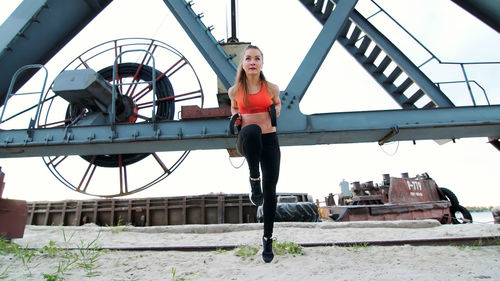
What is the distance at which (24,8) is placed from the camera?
4.98 metres

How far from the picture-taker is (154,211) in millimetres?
12023

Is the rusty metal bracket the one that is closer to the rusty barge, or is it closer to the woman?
the woman

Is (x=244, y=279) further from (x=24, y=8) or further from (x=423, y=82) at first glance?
(x=24, y=8)

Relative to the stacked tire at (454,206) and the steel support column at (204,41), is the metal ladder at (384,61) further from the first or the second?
the stacked tire at (454,206)

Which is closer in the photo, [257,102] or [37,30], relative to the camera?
[257,102]

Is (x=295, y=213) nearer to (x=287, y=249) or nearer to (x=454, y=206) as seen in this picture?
(x=287, y=249)

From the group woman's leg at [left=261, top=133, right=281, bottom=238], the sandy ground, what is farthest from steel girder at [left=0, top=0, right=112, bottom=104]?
woman's leg at [left=261, top=133, right=281, bottom=238]

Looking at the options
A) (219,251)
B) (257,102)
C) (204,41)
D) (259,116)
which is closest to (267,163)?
(259,116)

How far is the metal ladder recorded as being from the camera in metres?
4.74

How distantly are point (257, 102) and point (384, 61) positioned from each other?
4.63 m

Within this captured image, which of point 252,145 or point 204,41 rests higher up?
point 204,41

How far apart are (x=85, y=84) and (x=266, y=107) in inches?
151

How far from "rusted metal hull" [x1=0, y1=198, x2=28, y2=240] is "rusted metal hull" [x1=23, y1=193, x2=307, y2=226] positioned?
7.48 meters

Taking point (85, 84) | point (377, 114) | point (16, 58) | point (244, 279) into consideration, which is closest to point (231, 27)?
point (85, 84)
